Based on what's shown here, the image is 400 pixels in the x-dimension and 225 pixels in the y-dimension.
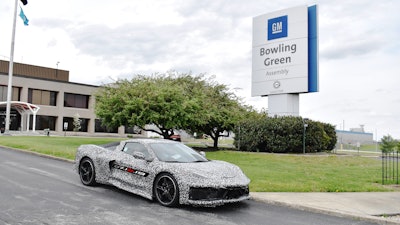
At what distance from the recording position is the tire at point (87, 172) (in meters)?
9.45

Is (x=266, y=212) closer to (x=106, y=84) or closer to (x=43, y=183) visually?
(x=43, y=183)

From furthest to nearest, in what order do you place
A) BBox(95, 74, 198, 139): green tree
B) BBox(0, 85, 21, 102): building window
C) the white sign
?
1. BBox(0, 85, 21, 102): building window
2. the white sign
3. BBox(95, 74, 198, 139): green tree

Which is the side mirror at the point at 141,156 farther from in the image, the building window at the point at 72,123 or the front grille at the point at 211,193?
the building window at the point at 72,123

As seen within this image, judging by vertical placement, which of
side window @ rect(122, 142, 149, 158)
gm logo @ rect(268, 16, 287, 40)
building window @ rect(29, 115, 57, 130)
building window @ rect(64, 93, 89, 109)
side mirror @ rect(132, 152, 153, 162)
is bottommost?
side mirror @ rect(132, 152, 153, 162)

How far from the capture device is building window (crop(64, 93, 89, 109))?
64.8 m

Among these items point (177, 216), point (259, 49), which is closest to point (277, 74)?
point (259, 49)

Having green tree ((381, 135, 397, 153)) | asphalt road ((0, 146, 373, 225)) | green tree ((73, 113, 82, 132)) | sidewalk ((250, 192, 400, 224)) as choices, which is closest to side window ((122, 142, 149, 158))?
asphalt road ((0, 146, 373, 225))

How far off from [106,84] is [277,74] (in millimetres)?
12682

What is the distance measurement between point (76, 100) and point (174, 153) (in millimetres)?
61140

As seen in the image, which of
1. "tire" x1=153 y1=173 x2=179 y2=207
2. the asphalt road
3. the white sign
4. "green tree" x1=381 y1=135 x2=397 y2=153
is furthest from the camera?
the white sign

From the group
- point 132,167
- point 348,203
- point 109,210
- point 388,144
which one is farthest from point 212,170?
point 388,144

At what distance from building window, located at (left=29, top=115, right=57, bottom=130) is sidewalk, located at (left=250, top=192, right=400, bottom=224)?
5763cm

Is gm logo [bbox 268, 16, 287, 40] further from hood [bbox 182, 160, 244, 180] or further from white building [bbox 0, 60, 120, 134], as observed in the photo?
white building [bbox 0, 60, 120, 134]

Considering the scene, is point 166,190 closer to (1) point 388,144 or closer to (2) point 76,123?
(1) point 388,144
